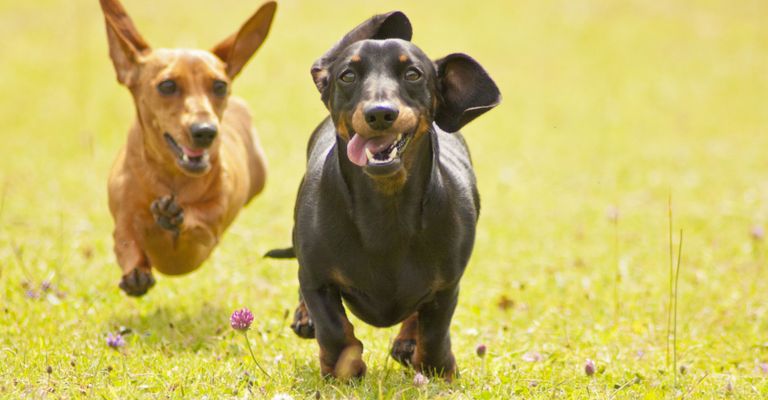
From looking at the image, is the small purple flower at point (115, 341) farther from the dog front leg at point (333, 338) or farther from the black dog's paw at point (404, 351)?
the black dog's paw at point (404, 351)

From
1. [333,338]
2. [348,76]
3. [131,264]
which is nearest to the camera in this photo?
[348,76]

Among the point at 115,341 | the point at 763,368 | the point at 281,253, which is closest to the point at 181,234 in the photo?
the point at 281,253

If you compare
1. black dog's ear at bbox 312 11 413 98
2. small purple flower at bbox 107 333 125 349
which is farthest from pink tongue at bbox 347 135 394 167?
small purple flower at bbox 107 333 125 349

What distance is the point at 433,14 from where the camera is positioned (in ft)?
60.7

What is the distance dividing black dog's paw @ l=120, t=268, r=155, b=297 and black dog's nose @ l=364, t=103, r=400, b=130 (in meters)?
2.12

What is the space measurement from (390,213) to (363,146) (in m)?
0.37

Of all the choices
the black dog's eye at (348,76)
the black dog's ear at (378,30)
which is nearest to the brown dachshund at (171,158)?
the black dog's ear at (378,30)

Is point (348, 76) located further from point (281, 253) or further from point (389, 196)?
point (281, 253)

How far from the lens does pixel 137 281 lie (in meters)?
5.15

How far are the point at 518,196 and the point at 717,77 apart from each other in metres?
7.88

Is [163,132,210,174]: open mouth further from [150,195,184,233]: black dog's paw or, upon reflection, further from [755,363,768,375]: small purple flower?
[755,363,768,375]: small purple flower

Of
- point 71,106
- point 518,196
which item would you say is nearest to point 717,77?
point 518,196

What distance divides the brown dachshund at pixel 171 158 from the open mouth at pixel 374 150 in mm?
1777

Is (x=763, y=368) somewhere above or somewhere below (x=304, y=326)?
above
